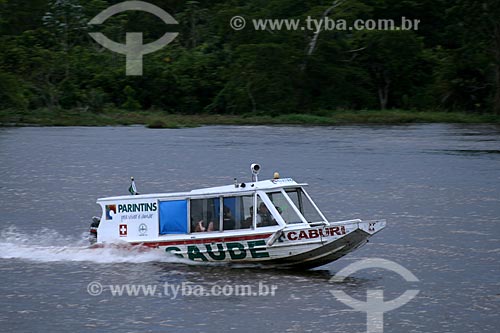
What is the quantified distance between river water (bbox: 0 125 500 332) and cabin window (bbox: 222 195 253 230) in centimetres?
107

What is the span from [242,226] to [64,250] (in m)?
5.44

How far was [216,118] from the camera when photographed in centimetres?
7025

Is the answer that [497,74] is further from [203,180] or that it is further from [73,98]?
[203,180]

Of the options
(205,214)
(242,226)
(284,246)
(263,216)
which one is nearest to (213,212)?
(205,214)

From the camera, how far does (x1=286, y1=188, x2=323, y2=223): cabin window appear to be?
21609mm

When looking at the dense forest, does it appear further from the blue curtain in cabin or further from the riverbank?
the blue curtain in cabin

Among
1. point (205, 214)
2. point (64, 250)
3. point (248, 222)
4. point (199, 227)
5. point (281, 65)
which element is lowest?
point (64, 250)

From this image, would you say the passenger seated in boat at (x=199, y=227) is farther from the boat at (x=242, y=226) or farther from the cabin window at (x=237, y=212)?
the cabin window at (x=237, y=212)

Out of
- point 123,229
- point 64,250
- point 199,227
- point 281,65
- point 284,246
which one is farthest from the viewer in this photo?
point 281,65

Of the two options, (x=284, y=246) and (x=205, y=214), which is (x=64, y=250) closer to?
(x=205, y=214)

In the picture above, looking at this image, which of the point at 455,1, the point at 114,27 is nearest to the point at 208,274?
the point at 455,1

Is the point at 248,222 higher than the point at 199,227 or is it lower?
higher

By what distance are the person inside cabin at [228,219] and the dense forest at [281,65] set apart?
→ 46.7m

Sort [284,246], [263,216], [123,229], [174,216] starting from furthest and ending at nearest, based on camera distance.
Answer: [123,229] → [174,216] → [263,216] → [284,246]
